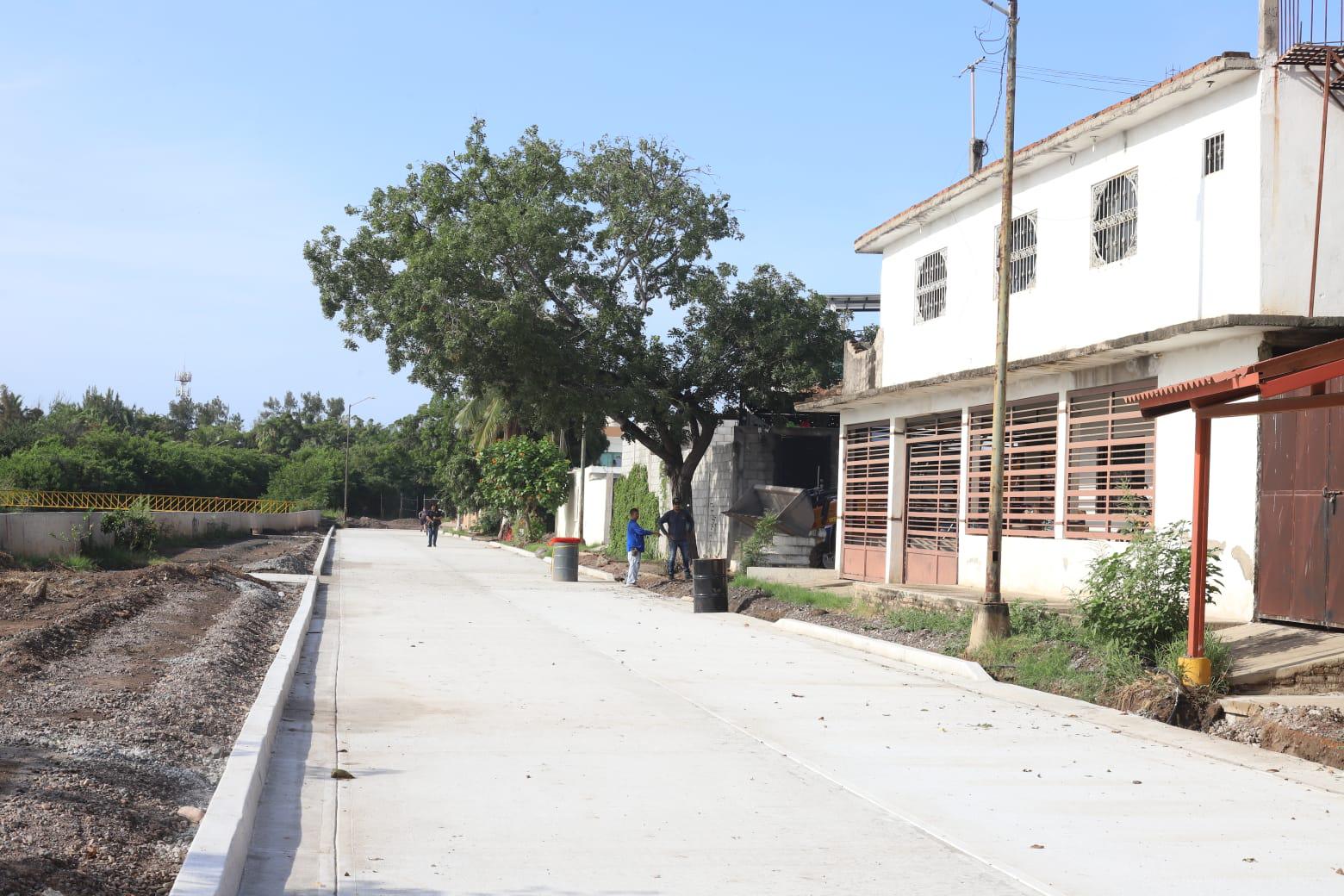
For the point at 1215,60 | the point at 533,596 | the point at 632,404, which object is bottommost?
the point at 533,596

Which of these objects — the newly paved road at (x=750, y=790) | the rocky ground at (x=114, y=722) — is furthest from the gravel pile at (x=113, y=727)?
the newly paved road at (x=750, y=790)

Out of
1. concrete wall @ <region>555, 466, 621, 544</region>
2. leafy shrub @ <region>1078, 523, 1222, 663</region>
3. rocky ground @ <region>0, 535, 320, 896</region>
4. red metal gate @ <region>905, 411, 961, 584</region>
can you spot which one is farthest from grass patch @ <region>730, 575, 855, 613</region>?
concrete wall @ <region>555, 466, 621, 544</region>

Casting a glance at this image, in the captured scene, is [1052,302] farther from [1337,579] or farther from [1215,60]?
[1337,579]

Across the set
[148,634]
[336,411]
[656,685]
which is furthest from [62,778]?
[336,411]

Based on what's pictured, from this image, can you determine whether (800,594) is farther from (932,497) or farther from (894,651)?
(894,651)

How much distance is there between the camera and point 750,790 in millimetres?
8266

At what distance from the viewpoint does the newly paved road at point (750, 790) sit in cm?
636

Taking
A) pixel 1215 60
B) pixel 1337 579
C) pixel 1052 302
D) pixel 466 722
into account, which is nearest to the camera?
pixel 466 722

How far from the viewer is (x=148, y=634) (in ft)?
51.7

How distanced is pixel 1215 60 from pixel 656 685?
964 cm

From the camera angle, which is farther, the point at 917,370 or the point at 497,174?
the point at 497,174

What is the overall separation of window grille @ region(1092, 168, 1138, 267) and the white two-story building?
31 mm

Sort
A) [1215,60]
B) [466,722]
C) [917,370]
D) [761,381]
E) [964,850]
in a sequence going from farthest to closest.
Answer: [761,381]
[917,370]
[1215,60]
[466,722]
[964,850]

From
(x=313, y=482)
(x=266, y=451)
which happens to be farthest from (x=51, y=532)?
(x=266, y=451)
